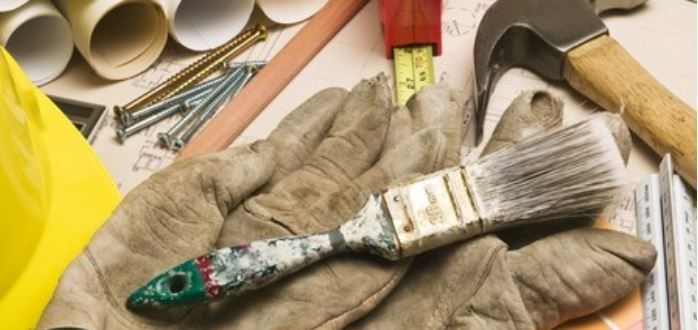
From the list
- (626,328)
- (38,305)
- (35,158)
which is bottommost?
(626,328)

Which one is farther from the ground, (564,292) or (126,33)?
(126,33)

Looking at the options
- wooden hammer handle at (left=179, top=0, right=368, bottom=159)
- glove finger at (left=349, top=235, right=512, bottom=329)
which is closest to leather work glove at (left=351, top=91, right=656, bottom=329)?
glove finger at (left=349, top=235, right=512, bottom=329)

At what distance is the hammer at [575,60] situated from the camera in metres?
1.14

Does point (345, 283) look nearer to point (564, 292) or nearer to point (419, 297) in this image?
point (419, 297)

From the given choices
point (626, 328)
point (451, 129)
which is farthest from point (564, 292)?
point (451, 129)

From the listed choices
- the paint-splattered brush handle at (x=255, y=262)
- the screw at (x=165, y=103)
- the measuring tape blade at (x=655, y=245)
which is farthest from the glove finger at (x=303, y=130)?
the measuring tape blade at (x=655, y=245)

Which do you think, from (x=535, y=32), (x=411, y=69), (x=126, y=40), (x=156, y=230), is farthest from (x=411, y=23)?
(x=156, y=230)

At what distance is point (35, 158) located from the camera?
102 cm

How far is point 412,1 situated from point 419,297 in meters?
0.45

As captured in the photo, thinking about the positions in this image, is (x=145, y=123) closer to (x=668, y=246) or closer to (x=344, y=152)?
(x=344, y=152)

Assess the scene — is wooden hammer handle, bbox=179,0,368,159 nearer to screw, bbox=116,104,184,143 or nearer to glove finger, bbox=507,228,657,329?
screw, bbox=116,104,184,143

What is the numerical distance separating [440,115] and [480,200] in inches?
7.0

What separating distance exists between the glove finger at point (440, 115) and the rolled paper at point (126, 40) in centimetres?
40

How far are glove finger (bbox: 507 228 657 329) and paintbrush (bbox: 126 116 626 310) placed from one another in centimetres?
3
